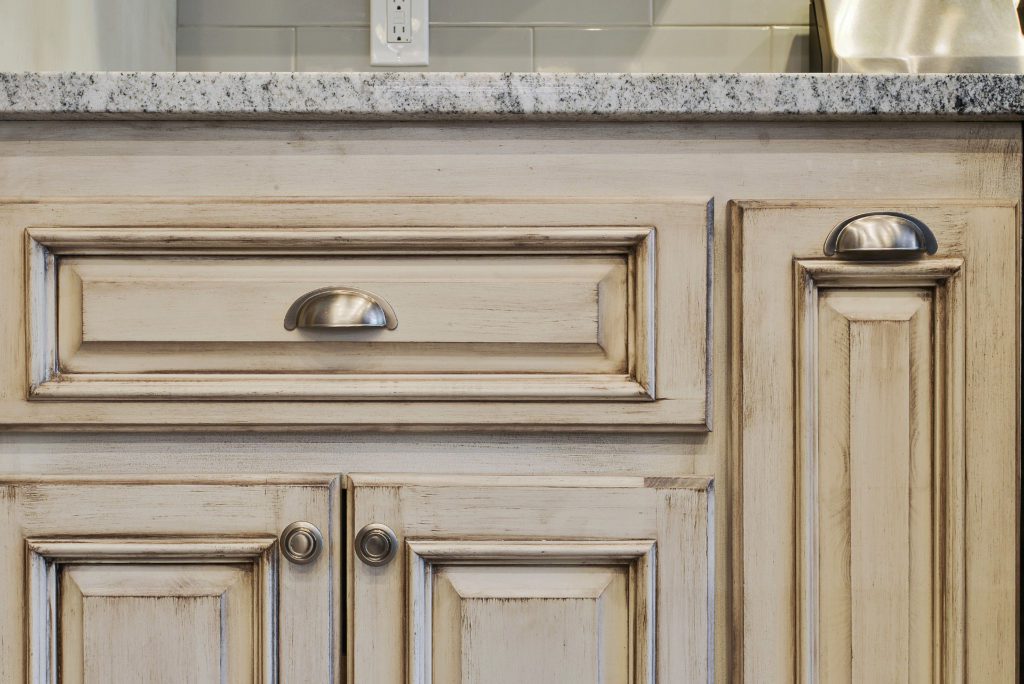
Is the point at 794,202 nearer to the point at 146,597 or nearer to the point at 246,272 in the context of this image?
the point at 246,272

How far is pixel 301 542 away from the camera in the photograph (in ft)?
1.76

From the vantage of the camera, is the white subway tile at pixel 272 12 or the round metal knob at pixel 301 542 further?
the white subway tile at pixel 272 12

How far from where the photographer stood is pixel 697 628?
1.77 ft

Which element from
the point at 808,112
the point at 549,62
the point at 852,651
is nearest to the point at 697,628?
the point at 852,651

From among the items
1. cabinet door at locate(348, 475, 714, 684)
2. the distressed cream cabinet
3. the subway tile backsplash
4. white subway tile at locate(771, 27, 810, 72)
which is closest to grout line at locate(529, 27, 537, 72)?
the subway tile backsplash

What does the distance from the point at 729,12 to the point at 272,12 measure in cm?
63

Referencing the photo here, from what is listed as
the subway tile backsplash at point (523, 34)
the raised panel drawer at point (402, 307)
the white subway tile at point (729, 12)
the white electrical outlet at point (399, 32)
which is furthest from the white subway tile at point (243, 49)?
the raised panel drawer at point (402, 307)

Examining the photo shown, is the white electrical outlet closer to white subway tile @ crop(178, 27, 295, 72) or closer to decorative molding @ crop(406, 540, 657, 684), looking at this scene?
white subway tile @ crop(178, 27, 295, 72)

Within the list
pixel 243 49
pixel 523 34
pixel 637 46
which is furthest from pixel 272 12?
pixel 637 46

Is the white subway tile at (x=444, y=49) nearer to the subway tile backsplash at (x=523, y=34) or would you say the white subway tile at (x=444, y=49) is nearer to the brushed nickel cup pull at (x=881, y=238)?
the subway tile backsplash at (x=523, y=34)

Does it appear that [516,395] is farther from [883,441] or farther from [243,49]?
[243,49]

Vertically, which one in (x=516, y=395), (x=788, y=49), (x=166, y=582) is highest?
A: (x=788, y=49)

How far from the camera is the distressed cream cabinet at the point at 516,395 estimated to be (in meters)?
0.53

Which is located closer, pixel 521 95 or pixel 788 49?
pixel 521 95
